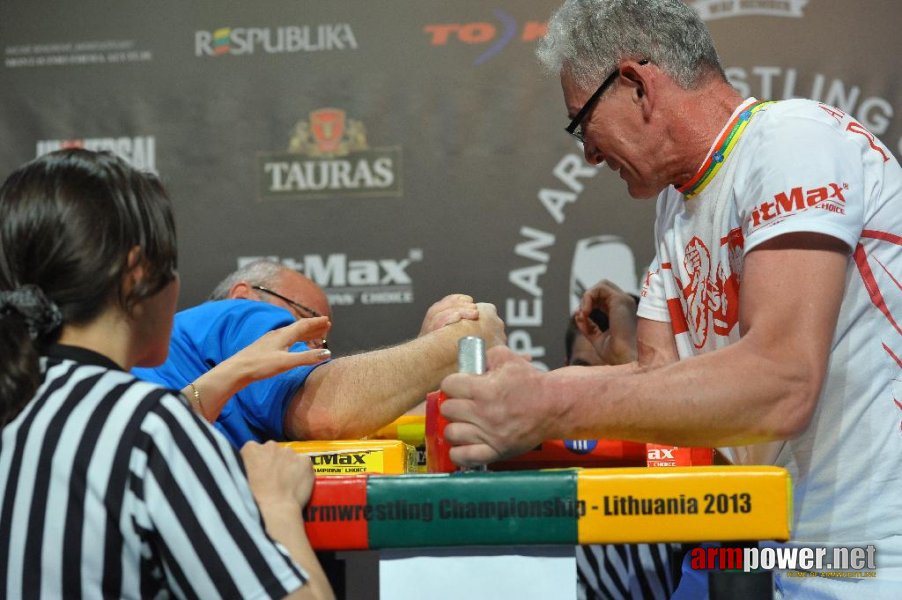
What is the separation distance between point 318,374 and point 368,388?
0.14 meters

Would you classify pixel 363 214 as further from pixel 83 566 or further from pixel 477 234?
pixel 83 566

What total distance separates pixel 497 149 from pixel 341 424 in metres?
1.56

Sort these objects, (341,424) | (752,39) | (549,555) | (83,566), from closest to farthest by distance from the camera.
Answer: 1. (83,566)
2. (549,555)
3. (341,424)
4. (752,39)

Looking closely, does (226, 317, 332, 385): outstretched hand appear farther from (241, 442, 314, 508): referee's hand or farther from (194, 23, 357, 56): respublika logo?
(194, 23, 357, 56): respublika logo

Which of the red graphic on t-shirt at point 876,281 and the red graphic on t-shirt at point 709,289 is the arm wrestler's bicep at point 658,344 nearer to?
the red graphic on t-shirt at point 709,289

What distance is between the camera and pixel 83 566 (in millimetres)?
961

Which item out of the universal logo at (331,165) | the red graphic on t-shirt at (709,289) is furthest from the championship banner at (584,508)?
the universal logo at (331,165)

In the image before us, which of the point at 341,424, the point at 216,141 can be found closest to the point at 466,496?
the point at 341,424

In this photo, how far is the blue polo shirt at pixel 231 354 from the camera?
6.99 ft

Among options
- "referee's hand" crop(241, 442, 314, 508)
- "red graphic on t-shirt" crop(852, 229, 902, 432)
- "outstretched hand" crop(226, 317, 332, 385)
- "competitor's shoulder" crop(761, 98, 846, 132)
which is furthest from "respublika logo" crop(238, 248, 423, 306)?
"referee's hand" crop(241, 442, 314, 508)

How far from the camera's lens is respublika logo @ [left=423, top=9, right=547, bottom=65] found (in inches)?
132

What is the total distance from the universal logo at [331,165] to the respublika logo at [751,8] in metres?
1.14

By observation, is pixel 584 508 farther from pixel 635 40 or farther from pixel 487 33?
pixel 487 33

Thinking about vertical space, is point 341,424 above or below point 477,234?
below
